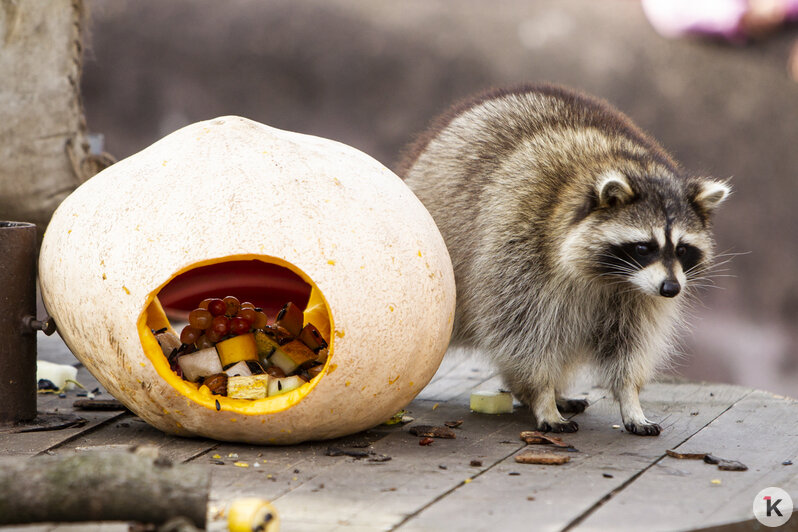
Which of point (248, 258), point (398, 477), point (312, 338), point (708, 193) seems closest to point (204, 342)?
point (312, 338)

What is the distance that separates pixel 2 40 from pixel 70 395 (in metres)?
1.54

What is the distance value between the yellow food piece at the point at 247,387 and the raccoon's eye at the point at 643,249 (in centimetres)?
127

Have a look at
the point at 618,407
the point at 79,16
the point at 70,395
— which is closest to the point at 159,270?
the point at 70,395

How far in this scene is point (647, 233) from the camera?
133 inches

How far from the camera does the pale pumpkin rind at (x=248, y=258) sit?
287 cm

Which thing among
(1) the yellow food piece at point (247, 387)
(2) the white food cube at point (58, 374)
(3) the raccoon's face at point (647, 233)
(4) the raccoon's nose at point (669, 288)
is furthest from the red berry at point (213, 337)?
(4) the raccoon's nose at point (669, 288)

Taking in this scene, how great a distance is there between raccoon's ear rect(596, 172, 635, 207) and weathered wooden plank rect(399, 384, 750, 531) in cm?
77

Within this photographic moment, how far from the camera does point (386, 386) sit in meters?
3.04

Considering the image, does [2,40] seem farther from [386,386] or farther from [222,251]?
[386,386]

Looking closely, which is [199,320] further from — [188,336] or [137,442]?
[137,442]

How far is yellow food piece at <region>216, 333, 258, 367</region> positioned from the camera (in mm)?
3203

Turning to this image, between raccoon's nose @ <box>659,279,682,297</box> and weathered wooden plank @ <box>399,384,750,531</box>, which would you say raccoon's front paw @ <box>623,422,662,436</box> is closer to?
weathered wooden plank @ <box>399,384,750,531</box>

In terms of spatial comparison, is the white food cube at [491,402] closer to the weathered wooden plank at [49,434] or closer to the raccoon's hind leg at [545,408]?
the raccoon's hind leg at [545,408]

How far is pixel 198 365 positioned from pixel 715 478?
1.52 m
